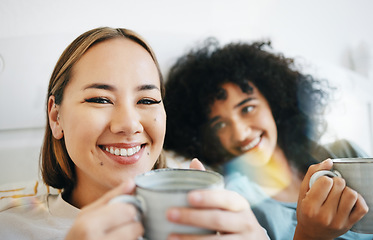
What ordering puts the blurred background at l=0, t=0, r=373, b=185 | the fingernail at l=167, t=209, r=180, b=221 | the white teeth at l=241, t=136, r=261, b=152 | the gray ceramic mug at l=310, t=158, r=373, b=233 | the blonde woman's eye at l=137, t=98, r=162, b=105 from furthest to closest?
the white teeth at l=241, t=136, r=261, b=152, the blurred background at l=0, t=0, r=373, b=185, the blonde woman's eye at l=137, t=98, r=162, b=105, the gray ceramic mug at l=310, t=158, r=373, b=233, the fingernail at l=167, t=209, r=180, b=221

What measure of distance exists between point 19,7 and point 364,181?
2.74 feet

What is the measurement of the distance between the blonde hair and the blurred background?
7 centimetres

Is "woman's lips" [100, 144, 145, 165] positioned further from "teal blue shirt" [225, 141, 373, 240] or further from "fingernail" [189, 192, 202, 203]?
"teal blue shirt" [225, 141, 373, 240]

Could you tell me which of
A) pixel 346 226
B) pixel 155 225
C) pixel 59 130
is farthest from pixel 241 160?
pixel 155 225

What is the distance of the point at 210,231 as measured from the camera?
331mm

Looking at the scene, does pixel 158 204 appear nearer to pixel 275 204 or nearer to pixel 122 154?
pixel 122 154

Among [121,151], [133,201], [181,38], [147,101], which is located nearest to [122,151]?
[121,151]

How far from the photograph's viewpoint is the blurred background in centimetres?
72

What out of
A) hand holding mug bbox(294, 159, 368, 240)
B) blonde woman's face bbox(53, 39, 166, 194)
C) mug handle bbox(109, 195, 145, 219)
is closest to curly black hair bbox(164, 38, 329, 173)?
blonde woman's face bbox(53, 39, 166, 194)

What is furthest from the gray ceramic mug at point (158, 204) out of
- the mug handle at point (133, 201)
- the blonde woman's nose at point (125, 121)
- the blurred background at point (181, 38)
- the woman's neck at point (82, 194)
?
the blurred background at point (181, 38)

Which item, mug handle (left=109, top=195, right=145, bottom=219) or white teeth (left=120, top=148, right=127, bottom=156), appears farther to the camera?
white teeth (left=120, top=148, right=127, bottom=156)

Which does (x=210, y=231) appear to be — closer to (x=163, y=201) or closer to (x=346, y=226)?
(x=163, y=201)

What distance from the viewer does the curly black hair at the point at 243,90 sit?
1057mm

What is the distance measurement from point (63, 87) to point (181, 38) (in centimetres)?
48
